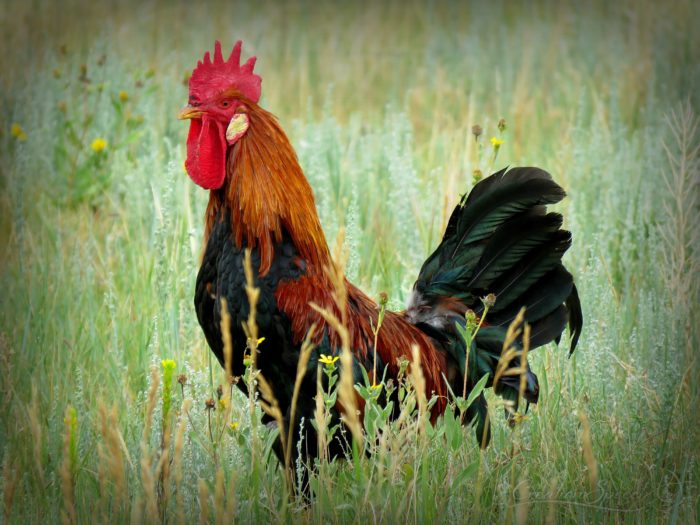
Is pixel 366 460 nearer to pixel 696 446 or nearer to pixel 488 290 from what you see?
pixel 488 290

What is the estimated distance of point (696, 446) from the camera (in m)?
3.69

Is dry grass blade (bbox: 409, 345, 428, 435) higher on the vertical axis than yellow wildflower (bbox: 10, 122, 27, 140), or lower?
lower

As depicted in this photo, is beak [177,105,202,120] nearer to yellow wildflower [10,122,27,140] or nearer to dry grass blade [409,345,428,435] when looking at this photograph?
dry grass blade [409,345,428,435]

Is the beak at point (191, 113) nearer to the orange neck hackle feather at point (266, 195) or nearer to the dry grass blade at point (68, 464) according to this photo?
the orange neck hackle feather at point (266, 195)

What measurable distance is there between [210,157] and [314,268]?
59 cm

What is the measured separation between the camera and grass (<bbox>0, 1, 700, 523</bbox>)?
10.5 feet

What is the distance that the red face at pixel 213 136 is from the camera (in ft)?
11.7

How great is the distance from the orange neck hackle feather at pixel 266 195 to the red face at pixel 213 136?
4cm

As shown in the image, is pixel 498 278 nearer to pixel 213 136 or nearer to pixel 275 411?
pixel 213 136

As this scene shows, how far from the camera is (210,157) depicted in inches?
140

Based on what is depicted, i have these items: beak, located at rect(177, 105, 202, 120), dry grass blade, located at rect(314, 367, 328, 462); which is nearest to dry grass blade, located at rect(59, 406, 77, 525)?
dry grass blade, located at rect(314, 367, 328, 462)

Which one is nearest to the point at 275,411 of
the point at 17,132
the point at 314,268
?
the point at 314,268

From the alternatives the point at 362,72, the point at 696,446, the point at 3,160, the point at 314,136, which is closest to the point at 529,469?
the point at 696,446

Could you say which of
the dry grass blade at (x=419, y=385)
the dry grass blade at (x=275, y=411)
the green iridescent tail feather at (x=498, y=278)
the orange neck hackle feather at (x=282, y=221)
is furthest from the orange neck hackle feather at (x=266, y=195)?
the dry grass blade at (x=419, y=385)
